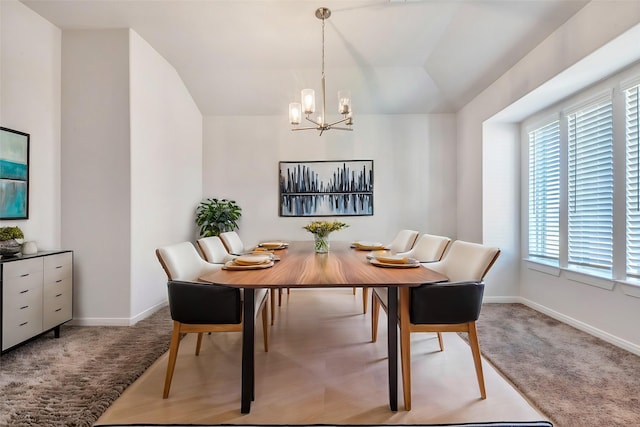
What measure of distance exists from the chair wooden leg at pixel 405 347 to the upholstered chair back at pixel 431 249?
3.39ft

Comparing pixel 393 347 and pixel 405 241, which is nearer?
pixel 393 347

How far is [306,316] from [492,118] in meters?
3.21

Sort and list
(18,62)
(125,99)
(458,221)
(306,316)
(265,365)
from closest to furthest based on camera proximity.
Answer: (265,365) → (18,62) → (125,99) → (306,316) → (458,221)

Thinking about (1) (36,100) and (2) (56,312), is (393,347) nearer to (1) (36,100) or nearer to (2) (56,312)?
(2) (56,312)

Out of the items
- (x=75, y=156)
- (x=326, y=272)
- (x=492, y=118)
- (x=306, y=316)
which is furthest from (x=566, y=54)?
(x=75, y=156)

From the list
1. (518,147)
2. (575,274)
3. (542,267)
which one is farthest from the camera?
(518,147)

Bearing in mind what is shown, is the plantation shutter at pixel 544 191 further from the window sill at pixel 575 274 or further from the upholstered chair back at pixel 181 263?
the upholstered chair back at pixel 181 263

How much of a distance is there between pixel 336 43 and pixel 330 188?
1.99 m

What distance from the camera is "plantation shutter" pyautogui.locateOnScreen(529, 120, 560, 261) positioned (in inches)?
134

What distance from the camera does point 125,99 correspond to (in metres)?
3.15

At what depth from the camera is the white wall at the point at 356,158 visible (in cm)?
480

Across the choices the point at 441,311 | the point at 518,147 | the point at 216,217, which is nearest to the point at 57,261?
the point at 216,217

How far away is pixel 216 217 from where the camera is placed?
4.55 metres

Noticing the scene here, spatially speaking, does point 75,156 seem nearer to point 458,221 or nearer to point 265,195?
point 265,195
